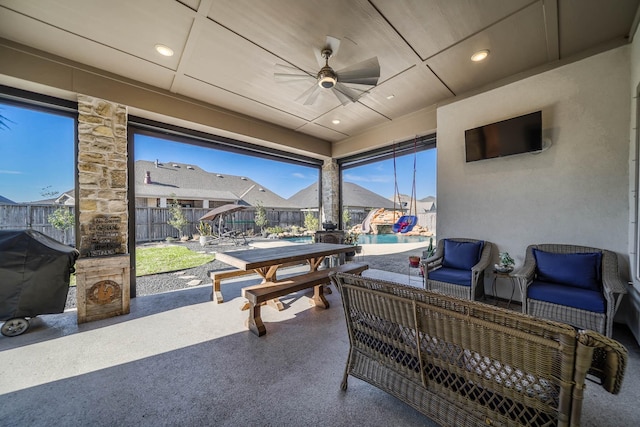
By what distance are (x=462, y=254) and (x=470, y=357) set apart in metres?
2.64

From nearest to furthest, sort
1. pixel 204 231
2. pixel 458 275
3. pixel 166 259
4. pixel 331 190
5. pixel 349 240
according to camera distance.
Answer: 1. pixel 458 275
2. pixel 166 259
3. pixel 204 231
4. pixel 349 240
5. pixel 331 190

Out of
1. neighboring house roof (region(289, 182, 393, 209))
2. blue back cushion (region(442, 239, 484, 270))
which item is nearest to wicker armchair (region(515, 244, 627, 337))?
blue back cushion (region(442, 239, 484, 270))

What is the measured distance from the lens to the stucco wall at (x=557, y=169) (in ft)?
9.01

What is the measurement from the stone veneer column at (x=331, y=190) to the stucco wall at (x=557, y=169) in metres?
3.00

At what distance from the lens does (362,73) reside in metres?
2.64

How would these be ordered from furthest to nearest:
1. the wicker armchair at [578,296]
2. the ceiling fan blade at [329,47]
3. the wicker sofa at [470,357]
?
the ceiling fan blade at [329,47], the wicker armchair at [578,296], the wicker sofa at [470,357]

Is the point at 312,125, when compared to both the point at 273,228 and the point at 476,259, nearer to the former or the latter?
the point at 273,228

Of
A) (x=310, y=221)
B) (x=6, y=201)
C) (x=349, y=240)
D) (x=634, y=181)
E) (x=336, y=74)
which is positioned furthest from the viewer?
(x=310, y=221)

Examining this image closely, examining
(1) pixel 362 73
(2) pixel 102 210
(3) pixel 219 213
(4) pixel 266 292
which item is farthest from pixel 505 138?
(3) pixel 219 213

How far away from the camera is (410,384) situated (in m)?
1.54

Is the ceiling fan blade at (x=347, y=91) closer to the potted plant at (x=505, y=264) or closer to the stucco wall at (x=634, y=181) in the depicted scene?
the stucco wall at (x=634, y=181)

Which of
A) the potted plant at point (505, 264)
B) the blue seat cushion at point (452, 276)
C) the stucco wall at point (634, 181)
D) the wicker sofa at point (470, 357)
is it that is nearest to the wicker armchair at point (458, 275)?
the blue seat cushion at point (452, 276)

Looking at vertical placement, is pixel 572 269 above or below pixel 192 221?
below

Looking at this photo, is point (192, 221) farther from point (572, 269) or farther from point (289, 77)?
point (572, 269)
